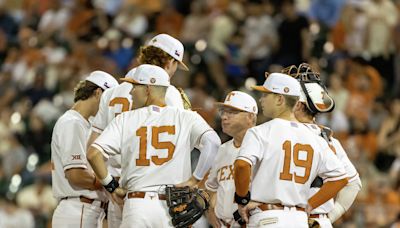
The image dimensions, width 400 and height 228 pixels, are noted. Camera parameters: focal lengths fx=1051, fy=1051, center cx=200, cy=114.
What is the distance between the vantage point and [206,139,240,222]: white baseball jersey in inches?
357

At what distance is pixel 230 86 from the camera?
16484 mm

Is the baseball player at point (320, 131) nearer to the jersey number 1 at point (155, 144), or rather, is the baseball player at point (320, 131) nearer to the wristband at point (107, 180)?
the jersey number 1 at point (155, 144)

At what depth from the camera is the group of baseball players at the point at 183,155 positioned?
812 centimetres

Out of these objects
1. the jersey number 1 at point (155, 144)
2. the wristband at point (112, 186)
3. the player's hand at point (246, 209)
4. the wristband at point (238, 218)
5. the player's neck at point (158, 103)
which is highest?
the player's neck at point (158, 103)

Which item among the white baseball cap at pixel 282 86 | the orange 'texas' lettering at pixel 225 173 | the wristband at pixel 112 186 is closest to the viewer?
the white baseball cap at pixel 282 86

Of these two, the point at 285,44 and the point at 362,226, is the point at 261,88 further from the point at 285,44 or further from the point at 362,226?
the point at 285,44

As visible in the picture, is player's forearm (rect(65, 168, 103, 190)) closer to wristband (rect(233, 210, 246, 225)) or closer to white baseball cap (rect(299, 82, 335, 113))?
wristband (rect(233, 210, 246, 225))

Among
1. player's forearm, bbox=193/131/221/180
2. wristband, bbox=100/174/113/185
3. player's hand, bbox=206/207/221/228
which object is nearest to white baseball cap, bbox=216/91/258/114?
player's forearm, bbox=193/131/221/180

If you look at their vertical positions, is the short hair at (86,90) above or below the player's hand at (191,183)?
above

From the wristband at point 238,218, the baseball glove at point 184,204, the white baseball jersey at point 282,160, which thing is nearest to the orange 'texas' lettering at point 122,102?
the baseball glove at point 184,204

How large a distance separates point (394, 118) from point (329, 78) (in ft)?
4.62

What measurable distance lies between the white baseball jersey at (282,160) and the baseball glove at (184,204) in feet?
1.97

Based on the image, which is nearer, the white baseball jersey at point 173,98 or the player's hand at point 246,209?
the player's hand at point 246,209

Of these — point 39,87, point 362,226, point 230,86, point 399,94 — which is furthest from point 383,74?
point 39,87
